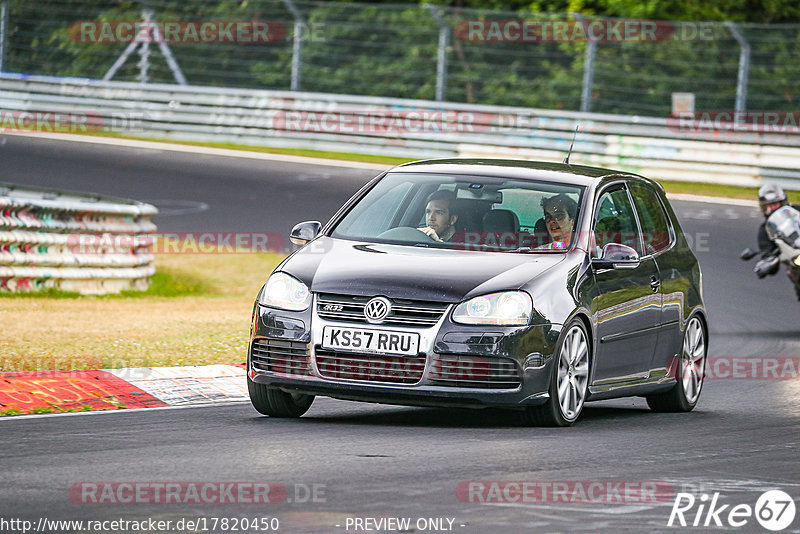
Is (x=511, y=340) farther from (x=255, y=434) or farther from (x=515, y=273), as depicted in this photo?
(x=255, y=434)

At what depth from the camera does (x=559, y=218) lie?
32.6ft

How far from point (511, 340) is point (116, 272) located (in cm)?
984

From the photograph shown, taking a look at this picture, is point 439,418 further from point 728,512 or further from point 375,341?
point 728,512

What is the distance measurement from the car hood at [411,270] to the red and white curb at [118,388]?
1438 millimetres

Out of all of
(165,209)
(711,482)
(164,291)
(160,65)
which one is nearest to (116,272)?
(164,291)

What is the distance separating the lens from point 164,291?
18.6m

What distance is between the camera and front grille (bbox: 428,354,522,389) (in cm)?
873

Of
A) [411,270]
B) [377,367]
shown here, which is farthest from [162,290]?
[377,367]

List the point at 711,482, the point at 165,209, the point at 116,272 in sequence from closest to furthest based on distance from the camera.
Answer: the point at 711,482, the point at 116,272, the point at 165,209

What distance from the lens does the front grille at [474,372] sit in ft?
28.6
